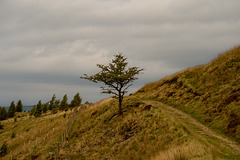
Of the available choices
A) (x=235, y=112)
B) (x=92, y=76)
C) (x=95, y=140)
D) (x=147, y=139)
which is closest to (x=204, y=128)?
(x=235, y=112)

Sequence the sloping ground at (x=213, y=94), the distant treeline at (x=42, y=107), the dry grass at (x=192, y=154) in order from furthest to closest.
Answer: the distant treeline at (x=42, y=107)
the sloping ground at (x=213, y=94)
the dry grass at (x=192, y=154)

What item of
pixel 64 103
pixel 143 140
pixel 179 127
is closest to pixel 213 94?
pixel 179 127

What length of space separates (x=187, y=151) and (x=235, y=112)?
7.81 metres

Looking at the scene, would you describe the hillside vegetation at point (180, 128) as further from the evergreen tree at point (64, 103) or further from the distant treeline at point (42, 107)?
the evergreen tree at point (64, 103)

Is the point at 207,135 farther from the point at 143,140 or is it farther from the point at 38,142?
the point at 38,142

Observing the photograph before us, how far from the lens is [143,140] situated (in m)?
13.1

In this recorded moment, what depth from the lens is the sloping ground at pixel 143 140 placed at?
336 inches

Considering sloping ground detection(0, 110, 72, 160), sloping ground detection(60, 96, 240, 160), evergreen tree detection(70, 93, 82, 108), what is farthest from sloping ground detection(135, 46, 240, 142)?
evergreen tree detection(70, 93, 82, 108)

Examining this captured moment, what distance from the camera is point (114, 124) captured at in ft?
61.7

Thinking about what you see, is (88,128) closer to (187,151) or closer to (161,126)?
(161,126)

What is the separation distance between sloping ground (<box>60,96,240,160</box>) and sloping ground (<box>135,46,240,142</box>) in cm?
233

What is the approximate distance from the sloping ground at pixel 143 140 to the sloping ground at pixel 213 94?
7.63ft

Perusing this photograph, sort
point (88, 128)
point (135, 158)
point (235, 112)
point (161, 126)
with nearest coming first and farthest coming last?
point (135, 158) → point (235, 112) → point (161, 126) → point (88, 128)

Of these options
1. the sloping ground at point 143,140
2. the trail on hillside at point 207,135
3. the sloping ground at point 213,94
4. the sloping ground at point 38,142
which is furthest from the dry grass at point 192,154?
the sloping ground at point 38,142
